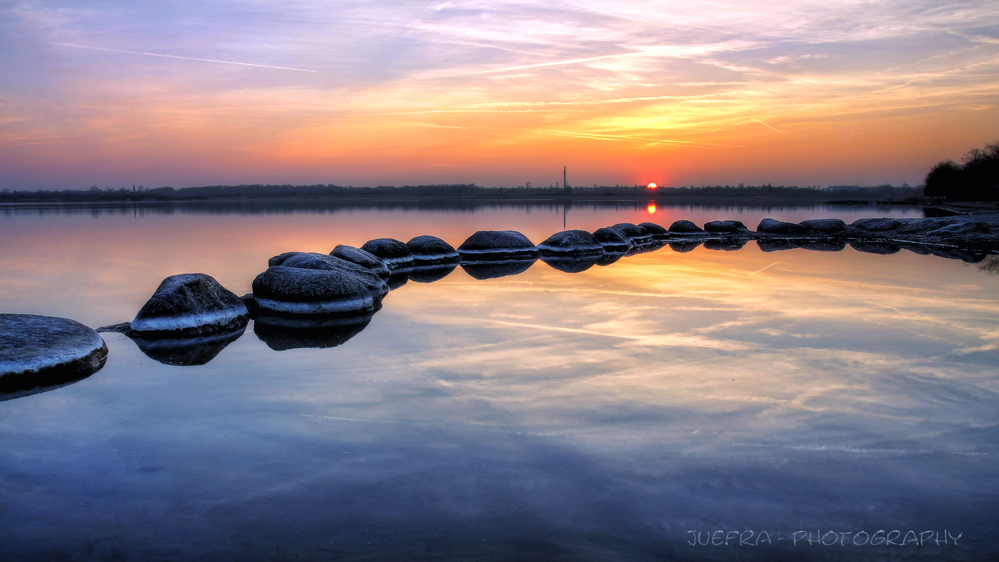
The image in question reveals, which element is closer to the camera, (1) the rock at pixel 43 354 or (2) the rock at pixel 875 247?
(1) the rock at pixel 43 354

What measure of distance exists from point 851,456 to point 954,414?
1.56 m

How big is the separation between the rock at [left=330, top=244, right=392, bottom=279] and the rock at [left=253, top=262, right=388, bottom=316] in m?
3.02

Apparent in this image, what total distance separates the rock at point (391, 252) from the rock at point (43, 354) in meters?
8.61

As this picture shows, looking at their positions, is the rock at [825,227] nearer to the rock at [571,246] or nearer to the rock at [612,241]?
the rock at [612,241]

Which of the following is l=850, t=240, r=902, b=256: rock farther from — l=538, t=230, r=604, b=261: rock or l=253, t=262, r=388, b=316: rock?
l=253, t=262, r=388, b=316: rock

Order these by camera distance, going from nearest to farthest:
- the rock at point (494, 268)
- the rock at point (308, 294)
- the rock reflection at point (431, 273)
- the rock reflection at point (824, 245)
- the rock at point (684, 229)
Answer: the rock at point (308, 294) → the rock reflection at point (431, 273) → the rock at point (494, 268) → the rock reflection at point (824, 245) → the rock at point (684, 229)

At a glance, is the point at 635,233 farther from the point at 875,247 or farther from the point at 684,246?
the point at 875,247

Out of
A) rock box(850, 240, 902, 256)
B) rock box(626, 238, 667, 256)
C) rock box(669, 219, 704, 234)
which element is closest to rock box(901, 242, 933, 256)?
rock box(850, 240, 902, 256)

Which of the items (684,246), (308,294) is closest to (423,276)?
(308,294)

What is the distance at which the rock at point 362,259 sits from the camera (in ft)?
45.0

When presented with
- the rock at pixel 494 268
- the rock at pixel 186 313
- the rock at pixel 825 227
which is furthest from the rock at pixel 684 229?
the rock at pixel 186 313

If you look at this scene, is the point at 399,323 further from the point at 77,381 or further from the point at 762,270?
the point at 762,270

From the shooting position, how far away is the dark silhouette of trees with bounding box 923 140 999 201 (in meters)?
51.4

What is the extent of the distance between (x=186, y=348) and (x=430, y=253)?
9.87m
